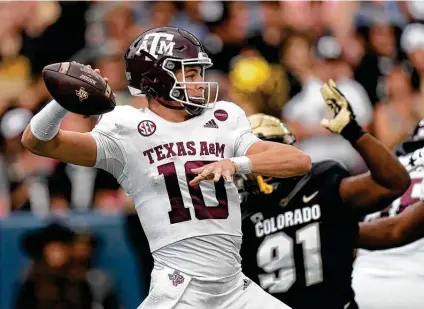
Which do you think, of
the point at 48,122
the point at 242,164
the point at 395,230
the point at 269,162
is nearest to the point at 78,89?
the point at 48,122

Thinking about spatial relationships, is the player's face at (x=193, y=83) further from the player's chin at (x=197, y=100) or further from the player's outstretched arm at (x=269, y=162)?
the player's outstretched arm at (x=269, y=162)

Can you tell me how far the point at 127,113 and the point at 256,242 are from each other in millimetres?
1313

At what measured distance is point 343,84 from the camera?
1009 cm

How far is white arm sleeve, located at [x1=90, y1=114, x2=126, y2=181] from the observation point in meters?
4.95

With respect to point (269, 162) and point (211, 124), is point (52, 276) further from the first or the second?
point (269, 162)

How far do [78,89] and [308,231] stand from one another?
5.92ft

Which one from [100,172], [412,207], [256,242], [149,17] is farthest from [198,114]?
[149,17]

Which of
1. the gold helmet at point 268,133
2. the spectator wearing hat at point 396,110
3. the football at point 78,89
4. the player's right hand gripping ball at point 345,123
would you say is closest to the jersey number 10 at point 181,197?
the football at point 78,89

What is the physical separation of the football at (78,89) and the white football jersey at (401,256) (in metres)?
2.17

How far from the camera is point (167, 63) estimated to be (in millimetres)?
5066

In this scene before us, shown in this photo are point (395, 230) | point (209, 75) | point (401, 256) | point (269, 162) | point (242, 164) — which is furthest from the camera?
point (209, 75)

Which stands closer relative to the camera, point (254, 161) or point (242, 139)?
point (254, 161)

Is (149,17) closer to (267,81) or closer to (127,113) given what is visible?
(267,81)

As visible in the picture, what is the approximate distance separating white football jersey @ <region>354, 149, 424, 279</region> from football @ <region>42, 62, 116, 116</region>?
2.17 m
